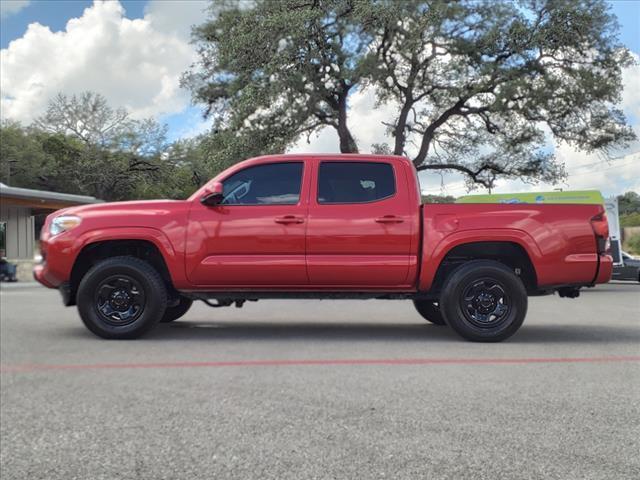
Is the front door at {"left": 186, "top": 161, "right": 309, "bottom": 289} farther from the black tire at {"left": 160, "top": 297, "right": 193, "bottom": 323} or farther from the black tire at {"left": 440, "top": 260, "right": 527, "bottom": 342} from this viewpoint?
the black tire at {"left": 440, "top": 260, "right": 527, "bottom": 342}

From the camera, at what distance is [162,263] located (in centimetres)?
337

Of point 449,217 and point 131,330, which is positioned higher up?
point 449,217

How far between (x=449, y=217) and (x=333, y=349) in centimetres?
121

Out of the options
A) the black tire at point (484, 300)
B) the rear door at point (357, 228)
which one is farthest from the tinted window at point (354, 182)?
the black tire at point (484, 300)

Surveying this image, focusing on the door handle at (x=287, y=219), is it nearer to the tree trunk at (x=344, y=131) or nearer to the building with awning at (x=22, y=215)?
the building with awning at (x=22, y=215)

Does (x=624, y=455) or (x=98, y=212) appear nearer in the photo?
(x=98, y=212)

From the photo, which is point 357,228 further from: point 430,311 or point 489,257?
point 430,311

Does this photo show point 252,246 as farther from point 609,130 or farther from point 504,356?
point 609,130

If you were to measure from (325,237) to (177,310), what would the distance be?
1280 millimetres

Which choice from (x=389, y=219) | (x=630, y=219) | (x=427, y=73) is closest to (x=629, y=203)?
(x=630, y=219)

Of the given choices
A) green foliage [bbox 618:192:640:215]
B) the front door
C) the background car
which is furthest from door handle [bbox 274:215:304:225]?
the background car

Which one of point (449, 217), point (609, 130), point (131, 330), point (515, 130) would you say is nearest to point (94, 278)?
point (131, 330)

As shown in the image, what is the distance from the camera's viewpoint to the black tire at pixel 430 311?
4.25 m

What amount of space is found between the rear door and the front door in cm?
10
